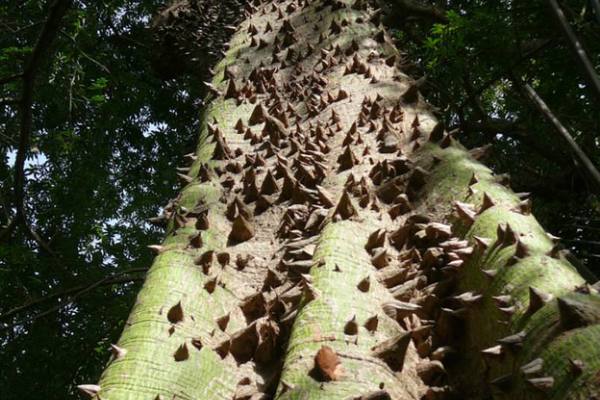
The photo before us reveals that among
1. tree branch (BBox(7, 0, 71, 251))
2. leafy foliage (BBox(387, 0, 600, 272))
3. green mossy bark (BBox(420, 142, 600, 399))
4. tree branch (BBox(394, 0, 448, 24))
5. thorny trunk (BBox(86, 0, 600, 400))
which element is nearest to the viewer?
green mossy bark (BBox(420, 142, 600, 399))

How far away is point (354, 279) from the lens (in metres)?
1.70

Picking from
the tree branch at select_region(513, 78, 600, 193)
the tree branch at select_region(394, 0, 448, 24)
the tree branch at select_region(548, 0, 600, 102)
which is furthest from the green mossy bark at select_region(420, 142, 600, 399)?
the tree branch at select_region(394, 0, 448, 24)

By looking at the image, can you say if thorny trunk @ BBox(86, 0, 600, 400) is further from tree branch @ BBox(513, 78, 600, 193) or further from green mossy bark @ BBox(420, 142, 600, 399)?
tree branch @ BBox(513, 78, 600, 193)

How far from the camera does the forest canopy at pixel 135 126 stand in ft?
11.4

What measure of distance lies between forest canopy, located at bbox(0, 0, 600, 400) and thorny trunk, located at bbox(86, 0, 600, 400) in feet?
1.37

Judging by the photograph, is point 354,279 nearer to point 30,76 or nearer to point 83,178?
point 30,76

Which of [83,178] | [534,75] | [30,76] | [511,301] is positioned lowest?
[511,301]

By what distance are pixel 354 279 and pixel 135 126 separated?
26.0 ft

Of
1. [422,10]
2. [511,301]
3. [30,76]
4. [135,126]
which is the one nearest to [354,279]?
[511,301]

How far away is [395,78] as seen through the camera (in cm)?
298

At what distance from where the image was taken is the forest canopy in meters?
3.48

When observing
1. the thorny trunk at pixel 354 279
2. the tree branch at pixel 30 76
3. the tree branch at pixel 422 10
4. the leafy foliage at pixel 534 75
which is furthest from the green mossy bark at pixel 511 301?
the tree branch at pixel 422 10

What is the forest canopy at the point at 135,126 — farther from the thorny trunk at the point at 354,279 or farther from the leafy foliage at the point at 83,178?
the thorny trunk at the point at 354,279

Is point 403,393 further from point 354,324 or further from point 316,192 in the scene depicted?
point 316,192
